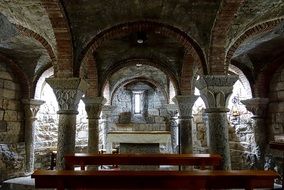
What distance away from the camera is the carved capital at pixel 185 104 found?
316 inches

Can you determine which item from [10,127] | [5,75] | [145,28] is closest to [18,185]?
[10,127]

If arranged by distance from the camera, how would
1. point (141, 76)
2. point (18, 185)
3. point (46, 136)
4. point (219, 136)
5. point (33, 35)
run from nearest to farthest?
point (219, 136) → point (33, 35) → point (18, 185) → point (46, 136) → point (141, 76)

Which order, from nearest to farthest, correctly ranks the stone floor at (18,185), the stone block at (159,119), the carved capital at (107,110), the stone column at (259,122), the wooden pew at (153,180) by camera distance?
1. the wooden pew at (153,180)
2. the stone floor at (18,185)
3. the stone column at (259,122)
4. the carved capital at (107,110)
5. the stone block at (159,119)

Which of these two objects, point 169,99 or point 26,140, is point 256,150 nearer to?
point 169,99

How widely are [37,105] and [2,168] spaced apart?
215 centimetres

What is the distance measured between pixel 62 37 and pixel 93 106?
3387mm

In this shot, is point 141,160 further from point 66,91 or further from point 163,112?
point 163,112

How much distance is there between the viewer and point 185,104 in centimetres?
813

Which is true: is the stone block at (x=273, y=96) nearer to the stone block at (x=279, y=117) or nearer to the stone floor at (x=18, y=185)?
the stone block at (x=279, y=117)

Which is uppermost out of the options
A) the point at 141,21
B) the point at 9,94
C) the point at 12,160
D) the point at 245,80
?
the point at 141,21

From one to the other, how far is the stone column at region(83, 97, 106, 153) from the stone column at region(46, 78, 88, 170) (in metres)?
2.60

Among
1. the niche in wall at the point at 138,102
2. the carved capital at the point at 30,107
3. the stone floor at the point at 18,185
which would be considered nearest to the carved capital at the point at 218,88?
the stone floor at the point at 18,185

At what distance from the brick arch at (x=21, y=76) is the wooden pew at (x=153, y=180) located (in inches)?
243

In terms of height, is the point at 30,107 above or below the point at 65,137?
above
